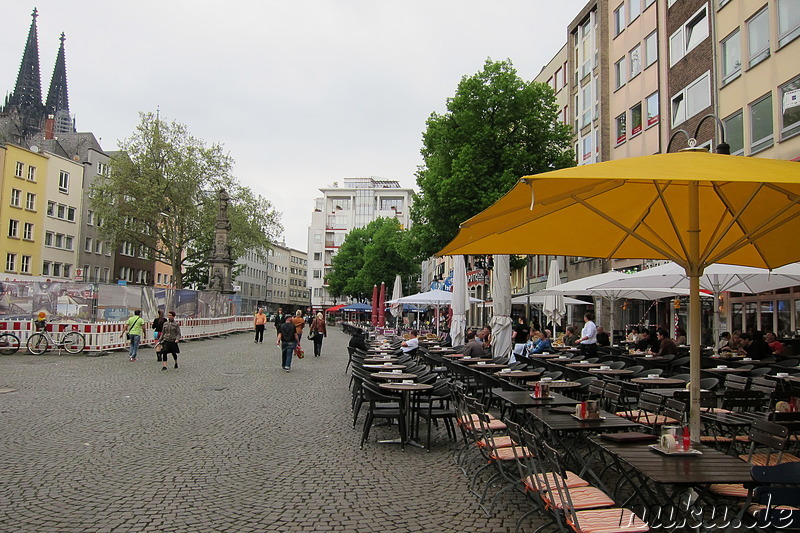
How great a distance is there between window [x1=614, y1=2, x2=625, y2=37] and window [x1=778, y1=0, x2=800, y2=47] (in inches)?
521

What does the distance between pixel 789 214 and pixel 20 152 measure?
5866cm

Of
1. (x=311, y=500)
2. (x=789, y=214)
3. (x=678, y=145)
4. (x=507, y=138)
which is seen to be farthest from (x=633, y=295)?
(x=311, y=500)

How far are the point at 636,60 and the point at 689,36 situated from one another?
4.86 m

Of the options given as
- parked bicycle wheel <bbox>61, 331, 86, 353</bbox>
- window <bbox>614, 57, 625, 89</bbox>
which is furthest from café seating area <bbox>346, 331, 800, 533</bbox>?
window <bbox>614, 57, 625, 89</bbox>

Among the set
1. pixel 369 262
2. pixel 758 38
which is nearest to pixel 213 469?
pixel 758 38

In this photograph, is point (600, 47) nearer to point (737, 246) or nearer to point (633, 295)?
point (633, 295)

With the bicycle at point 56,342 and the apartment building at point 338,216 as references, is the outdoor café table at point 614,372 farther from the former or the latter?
the apartment building at point 338,216

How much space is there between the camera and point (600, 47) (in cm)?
3425

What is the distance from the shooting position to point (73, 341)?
23.1 m

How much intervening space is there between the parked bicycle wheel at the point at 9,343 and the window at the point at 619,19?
30.0 m

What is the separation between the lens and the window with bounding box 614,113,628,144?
31.7m

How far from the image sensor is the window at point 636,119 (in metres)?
30.1

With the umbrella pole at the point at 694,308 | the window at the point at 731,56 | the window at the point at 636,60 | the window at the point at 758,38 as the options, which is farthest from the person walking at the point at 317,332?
the umbrella pole at the point at 694,308

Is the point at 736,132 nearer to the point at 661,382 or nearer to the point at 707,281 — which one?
the point at 707,281
